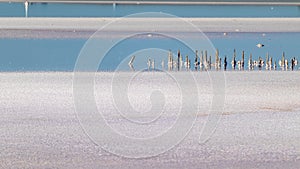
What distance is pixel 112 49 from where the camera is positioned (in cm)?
1675

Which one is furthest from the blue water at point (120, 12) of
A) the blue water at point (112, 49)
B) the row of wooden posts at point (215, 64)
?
the row of wooden posts at point (215, 64)

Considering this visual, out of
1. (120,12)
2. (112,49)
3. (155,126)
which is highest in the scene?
(155,126)

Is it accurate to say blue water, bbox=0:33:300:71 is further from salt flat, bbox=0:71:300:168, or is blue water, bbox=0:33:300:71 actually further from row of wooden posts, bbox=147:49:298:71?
salt flat, bbox=0:71:300:168

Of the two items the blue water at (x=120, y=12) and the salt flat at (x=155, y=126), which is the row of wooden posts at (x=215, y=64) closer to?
the salt flat at (x=155, y=126)

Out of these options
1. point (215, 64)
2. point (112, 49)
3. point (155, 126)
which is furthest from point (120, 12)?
point (155, 126)

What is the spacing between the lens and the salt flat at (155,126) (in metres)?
6.11

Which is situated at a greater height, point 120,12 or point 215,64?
point 215,64

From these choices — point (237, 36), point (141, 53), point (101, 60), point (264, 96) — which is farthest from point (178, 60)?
point (237, 36)

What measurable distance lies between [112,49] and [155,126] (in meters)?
9.27

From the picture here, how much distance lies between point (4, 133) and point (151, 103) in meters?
2.29

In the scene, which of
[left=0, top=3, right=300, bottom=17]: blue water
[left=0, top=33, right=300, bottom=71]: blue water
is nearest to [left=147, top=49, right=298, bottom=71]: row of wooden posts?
[left=0, top=33, right=300, bottom=71]: blue water

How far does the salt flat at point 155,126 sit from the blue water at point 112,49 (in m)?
2.40

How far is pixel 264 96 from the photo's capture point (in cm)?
945

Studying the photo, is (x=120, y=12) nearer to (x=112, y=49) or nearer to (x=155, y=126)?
(x=112, y=49)
